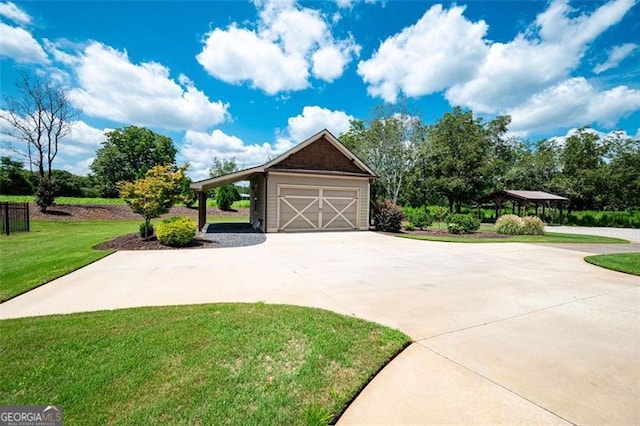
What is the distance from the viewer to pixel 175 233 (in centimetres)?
923

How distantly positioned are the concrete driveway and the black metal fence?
8.64 metres

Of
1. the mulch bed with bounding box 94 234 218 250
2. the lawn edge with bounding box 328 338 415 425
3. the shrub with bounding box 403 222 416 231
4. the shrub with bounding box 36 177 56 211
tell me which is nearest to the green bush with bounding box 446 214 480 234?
the shrub with bounding box 403 222 416 231

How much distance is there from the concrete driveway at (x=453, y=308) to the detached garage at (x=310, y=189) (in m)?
5.76

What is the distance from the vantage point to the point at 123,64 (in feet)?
36.2

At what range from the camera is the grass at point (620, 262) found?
22.3 ft

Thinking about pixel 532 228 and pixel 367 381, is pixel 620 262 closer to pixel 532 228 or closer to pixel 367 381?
pixel 532 228

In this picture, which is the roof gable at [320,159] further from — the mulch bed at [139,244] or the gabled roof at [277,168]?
the mulch bed at [139,244]

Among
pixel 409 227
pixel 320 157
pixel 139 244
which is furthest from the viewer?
pixel 409 227

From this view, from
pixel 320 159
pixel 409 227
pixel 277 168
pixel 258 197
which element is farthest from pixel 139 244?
pixel 409 227

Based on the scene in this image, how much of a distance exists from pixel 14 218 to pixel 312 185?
14.1 m

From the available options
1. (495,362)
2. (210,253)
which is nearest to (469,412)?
(495,362)

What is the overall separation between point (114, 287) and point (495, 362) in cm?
601

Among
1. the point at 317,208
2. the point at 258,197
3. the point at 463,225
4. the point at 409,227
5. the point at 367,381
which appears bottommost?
the point at 367,381

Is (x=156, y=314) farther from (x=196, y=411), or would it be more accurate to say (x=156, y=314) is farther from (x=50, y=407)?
(x=196, y=411)
